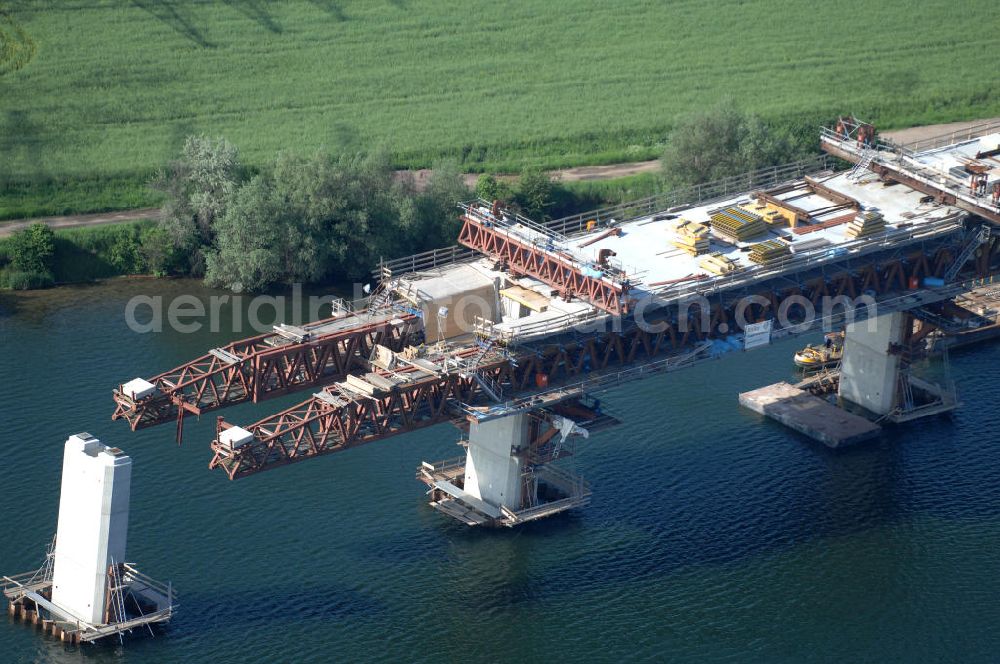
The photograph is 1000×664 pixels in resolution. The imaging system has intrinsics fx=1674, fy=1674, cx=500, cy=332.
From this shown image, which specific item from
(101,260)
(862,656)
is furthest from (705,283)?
(101,260)

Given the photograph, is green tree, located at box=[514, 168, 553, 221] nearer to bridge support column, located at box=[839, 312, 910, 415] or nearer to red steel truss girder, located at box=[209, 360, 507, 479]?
bridge support column, located at box=[839, 312, 910, 415]

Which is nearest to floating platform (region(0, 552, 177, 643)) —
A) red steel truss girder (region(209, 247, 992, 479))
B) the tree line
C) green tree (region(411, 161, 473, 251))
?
red steel truss girder (region(209, 247, 992, 479))

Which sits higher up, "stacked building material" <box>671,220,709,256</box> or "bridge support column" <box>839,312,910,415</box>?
"stacked building material" <box>671,220,709,256</box>

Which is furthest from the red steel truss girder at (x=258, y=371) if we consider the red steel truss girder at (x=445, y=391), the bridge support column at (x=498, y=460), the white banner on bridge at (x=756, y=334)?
the white banner on bridge at (x=756, y=334)

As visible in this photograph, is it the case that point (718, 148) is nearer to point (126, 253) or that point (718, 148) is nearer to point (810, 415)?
point (810, 415)

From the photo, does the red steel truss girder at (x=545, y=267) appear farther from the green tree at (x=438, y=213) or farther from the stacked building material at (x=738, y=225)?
the green tree at (x=438, y=213)

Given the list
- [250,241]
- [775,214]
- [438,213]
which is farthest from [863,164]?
[250,241]
